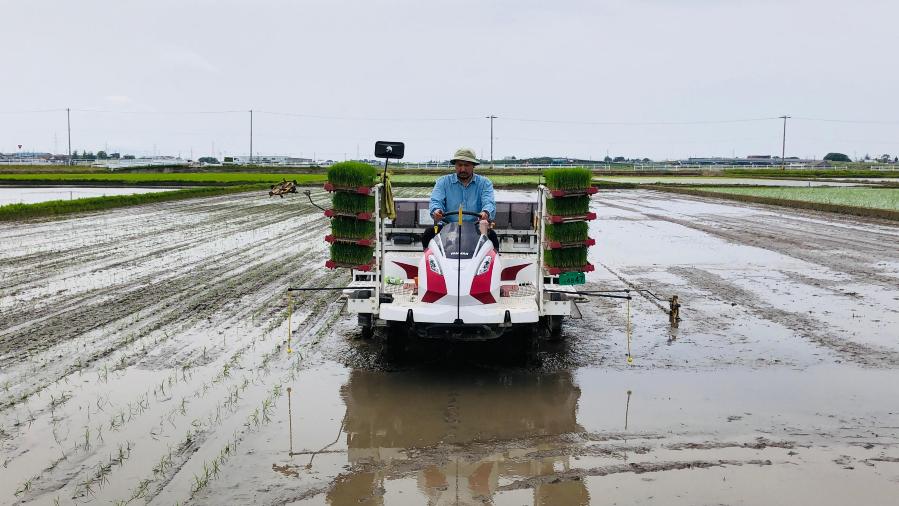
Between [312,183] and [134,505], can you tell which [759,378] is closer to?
[134,505]

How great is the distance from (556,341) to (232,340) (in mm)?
3607

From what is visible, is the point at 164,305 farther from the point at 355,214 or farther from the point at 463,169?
the point at 463,169

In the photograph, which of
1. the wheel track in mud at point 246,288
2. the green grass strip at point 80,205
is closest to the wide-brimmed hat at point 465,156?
the wheel track in mud at point 246,288

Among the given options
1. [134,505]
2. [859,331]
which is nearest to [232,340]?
[134,505]

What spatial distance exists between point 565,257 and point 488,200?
3.55ft

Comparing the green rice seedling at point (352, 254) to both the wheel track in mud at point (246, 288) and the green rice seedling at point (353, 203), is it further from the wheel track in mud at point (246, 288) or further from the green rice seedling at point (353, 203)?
the wheel track in mud at point (246, 288)

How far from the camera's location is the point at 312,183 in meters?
55.3

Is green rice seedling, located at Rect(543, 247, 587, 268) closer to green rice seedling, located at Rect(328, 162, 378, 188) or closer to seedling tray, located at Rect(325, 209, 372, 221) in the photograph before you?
seedling tray, located at Rect(325, 209, 372, 221)

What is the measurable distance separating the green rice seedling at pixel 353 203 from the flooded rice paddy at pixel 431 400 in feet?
4.88

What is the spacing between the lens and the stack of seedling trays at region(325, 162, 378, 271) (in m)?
8.29

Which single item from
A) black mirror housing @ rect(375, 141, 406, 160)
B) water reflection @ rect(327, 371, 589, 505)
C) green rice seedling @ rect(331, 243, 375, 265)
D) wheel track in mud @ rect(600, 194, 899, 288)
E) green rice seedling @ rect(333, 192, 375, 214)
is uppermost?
black mirror housing @ rect(375, 141, 406, 160)

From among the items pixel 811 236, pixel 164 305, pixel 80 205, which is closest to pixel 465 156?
pixel 164 305

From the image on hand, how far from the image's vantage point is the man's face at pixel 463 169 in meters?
8.09

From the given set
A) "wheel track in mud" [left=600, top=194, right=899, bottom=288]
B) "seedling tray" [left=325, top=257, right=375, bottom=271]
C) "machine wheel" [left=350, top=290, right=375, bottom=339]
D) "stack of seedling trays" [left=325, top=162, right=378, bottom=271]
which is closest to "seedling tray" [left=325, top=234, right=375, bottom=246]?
"stack of seedling trays" [left=325, top=162, right=378, bottom=271]
